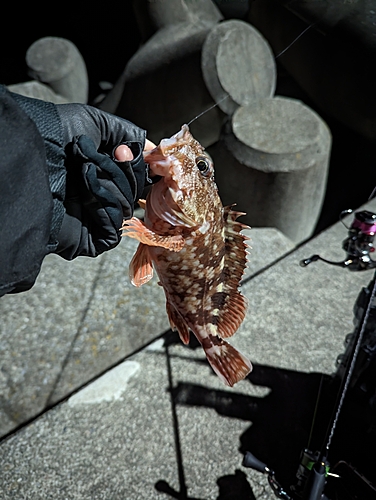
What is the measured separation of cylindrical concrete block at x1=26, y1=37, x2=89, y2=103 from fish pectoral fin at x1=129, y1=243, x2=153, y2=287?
4.30 m

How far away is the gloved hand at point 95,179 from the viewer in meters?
1.73

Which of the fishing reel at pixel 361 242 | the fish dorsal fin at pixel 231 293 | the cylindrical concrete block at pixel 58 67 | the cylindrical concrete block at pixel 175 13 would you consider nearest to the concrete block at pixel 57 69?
the cylindrical concrete block at pixel 58 67

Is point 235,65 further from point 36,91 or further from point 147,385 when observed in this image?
point 36,91

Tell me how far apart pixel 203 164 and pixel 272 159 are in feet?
7.61

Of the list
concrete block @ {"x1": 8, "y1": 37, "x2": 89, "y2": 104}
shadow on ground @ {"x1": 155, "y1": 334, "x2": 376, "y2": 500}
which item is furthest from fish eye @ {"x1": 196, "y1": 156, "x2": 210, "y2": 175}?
concrete block @ {"x1": 8, "y1": 37, "x2": 89, "y2": 104}

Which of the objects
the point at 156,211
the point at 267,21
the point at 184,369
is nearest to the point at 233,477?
the point at 184,369

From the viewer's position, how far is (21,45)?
786 cm

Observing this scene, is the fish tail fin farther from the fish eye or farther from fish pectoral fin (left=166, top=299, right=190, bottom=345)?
the fish eye

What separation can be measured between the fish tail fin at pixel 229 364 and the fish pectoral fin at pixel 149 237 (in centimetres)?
50

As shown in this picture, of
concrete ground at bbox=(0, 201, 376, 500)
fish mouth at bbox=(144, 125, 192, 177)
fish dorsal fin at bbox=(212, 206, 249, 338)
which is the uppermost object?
fish mouth at bbox=(144, 125, 192, 177)

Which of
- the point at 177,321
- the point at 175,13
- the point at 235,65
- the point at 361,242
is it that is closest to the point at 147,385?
the point at 177,321

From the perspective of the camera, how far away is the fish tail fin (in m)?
1.91

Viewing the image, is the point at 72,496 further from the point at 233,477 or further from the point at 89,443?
the point at 233,477

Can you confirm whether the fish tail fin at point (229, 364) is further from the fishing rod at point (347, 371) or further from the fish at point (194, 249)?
the fishing rod at point (347, 371)
